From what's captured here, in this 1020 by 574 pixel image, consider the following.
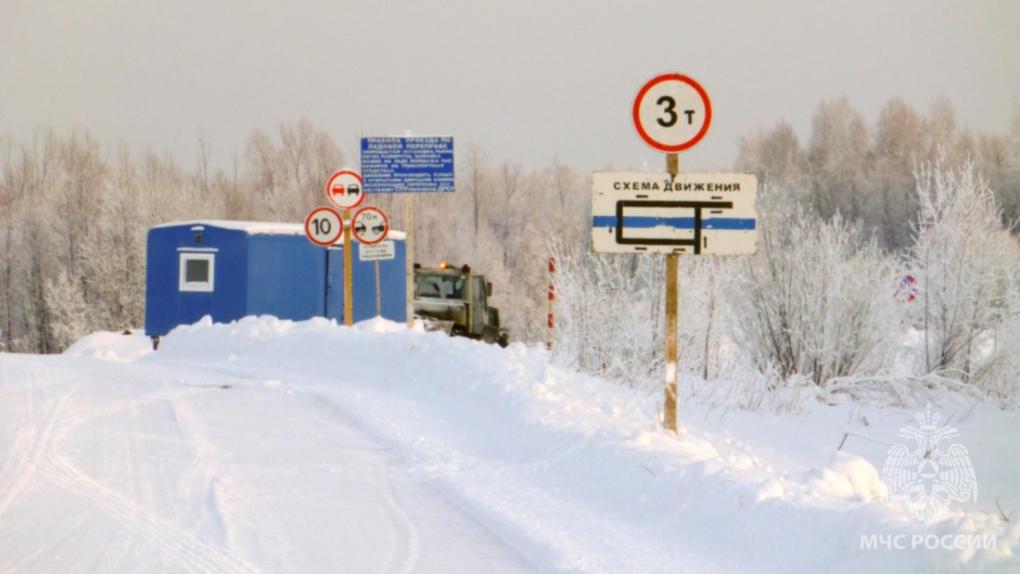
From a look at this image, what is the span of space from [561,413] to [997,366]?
8.16 m

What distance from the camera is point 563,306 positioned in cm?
1411

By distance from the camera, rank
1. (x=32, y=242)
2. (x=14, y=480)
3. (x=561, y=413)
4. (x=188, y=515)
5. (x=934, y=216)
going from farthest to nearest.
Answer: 1. (x=32, y=242)
2. (x=934, y=216)
3. (x=561, y=413)
4. (x=14, y=480)
5. (x=188, y=515)

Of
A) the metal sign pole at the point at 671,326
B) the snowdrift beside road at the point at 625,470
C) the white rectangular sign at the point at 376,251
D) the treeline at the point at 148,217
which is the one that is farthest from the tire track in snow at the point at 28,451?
the treeline at the point at 148,217

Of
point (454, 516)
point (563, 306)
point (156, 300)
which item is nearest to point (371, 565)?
point (454, 516)

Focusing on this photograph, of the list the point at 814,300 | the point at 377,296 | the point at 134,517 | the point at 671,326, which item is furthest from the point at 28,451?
the point at 377,296

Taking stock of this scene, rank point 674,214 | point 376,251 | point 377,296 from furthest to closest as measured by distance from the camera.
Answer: point 377,296 < point 376,251 < point 674,214

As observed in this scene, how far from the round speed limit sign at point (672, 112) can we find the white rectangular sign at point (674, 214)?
0.93 feet

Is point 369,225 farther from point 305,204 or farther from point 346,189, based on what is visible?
point 305,204

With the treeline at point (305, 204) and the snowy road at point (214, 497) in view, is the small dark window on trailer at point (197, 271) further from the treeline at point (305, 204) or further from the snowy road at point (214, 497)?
the treeline at point (305, 204)

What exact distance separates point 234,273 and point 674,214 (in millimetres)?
16691

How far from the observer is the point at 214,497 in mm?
6207

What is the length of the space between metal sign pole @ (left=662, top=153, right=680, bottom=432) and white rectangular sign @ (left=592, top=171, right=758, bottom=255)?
0.19 meters

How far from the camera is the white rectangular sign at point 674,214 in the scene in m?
7.80

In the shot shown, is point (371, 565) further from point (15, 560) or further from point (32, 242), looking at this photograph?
point (32, 242)
